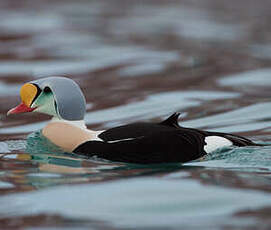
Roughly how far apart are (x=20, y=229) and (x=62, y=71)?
8.60 m

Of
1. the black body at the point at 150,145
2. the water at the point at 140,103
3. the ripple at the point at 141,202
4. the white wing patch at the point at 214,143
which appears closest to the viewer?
the ripple at the point at 141,202

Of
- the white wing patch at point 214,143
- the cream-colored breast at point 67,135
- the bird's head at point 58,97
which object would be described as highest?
the bird's head at point 58,97

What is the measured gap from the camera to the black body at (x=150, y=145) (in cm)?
612

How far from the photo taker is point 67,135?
655cm

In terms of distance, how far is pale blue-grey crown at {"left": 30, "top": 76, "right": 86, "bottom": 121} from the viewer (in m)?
6.56

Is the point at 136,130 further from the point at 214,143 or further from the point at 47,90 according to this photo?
the point at 47,90

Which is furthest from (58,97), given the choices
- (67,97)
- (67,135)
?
(67,135)

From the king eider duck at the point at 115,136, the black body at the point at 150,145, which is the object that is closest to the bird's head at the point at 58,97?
the king eider duck at the point at 115,136

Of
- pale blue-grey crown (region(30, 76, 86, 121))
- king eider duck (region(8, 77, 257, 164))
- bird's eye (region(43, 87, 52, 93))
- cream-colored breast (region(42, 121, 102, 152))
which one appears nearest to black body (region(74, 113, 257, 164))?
king eider duck (region(8, 77, 257, 164))

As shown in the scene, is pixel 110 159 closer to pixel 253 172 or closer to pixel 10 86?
pixel 253 172

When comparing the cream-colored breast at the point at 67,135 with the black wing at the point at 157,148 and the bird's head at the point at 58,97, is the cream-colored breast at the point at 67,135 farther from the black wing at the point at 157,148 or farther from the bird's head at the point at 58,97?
the black wing at the point at 157,148

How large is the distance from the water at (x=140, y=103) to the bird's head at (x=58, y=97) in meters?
0.29

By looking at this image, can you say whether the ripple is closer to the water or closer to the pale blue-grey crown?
the water

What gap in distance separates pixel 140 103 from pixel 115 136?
161 inches
